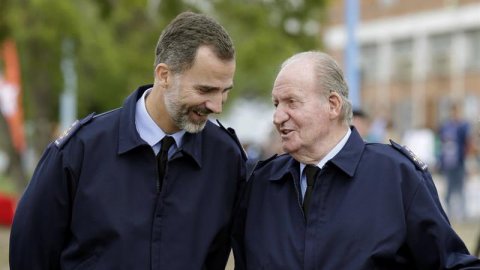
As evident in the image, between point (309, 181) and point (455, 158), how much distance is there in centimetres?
1347

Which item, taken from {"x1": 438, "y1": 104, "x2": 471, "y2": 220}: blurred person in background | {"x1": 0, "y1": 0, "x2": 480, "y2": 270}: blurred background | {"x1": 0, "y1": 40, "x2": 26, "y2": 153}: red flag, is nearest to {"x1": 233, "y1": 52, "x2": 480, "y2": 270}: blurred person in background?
{"x1": 0, "y1": 0, "x2": 480, "y2": 270}: blurred background

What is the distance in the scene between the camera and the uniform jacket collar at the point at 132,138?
15.9 ft

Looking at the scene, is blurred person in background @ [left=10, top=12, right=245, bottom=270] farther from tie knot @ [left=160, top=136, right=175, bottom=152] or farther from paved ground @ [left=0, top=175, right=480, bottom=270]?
paved ground @ [left=0, top=175, right=480, bottom=270]

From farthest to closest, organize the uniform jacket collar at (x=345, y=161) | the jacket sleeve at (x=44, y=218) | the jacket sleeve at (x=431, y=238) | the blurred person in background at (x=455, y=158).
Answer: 1. the blurred person in background at (x=455, y=158)
2. the jacket sleeve at (x=44, y=218)
3. the uniform jacket collar at (x=345, y=161)
4. the jacket sleeve at (x=431, y=238)

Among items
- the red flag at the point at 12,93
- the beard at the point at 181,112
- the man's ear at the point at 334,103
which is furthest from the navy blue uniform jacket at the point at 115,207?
the red flag at the point at 12,93

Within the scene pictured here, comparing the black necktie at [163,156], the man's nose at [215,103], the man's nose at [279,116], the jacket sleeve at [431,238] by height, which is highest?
the man's nose at [215,103]

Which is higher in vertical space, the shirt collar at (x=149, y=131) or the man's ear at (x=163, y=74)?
the man's ear at (x=163, y=74)

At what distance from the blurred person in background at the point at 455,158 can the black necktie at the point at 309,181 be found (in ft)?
43.5

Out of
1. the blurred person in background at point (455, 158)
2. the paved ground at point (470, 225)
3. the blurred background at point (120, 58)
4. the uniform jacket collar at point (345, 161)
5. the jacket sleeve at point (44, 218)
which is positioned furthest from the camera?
the blurred person in background at point (455, 158)

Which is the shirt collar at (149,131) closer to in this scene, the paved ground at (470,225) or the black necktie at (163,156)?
the black necktie at (163,156)

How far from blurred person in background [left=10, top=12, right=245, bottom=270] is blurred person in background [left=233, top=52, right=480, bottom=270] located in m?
0.26

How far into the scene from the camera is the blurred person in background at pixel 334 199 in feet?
15.1

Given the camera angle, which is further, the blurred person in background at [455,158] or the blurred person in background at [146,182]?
the blurred person in background at [455,158]

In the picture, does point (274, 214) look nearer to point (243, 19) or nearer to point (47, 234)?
point (47, 234)
